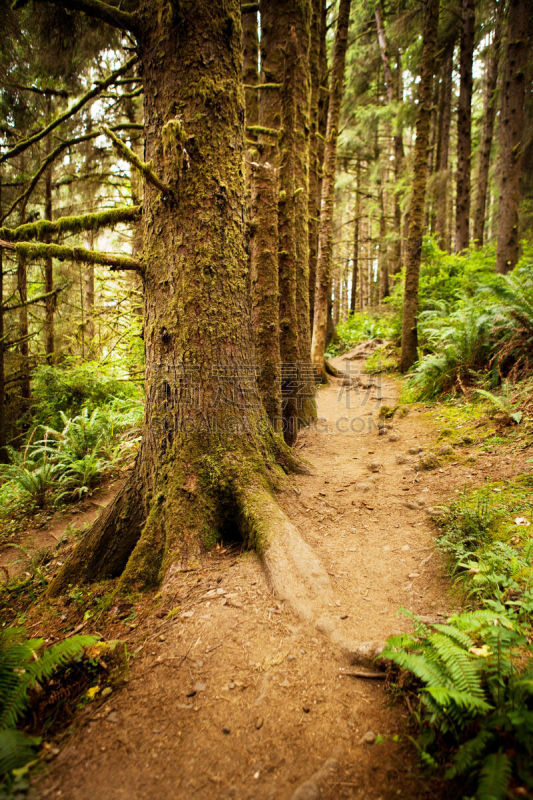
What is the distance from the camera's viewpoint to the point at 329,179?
8.56m

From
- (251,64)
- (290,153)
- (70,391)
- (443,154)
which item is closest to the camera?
(290,153)

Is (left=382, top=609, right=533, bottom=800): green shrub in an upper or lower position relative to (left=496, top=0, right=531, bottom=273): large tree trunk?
lower

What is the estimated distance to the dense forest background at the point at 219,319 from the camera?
2182mm

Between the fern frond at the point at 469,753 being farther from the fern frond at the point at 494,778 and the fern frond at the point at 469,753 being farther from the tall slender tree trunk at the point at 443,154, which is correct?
the tall slender tree trunk at the point at 443,154

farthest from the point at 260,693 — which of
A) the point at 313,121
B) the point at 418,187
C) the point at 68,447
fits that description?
the point at 313,121

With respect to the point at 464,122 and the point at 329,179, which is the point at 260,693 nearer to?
the point at 329,179

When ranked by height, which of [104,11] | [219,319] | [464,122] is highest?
[464,122]

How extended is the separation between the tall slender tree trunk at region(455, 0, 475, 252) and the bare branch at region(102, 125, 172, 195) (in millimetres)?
12666

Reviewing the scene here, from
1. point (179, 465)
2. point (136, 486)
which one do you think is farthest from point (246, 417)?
point (136, 486)

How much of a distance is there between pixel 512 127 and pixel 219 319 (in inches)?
380

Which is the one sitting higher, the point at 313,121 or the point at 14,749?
the point at 313,121

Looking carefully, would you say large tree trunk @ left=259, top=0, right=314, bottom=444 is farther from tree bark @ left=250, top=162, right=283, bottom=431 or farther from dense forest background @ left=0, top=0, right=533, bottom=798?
tree bark @ left=250, top=162, right=283, bottom=431

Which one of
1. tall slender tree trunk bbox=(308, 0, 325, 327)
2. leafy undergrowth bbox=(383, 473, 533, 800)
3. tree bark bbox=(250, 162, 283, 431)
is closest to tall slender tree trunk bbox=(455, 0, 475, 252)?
tall slender tree trunk bbox=(308, 0, 325, 327)

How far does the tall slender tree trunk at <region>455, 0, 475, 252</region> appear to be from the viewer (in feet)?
36.0
